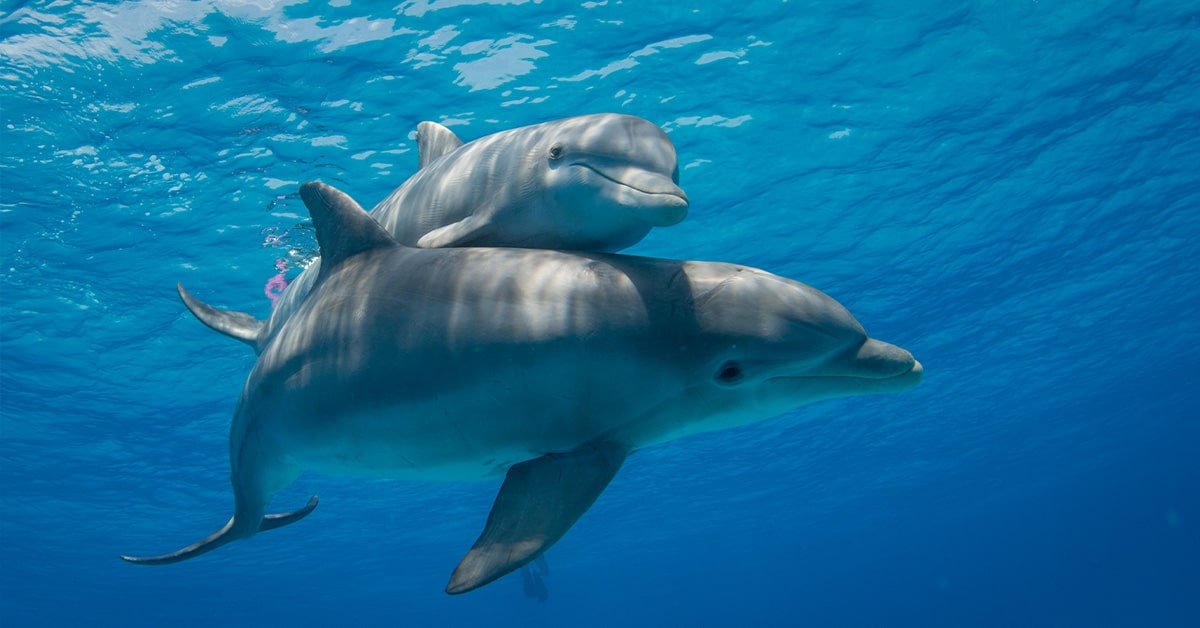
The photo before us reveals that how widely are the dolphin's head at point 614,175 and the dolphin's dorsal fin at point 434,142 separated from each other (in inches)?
78.8

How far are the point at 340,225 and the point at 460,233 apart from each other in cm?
63

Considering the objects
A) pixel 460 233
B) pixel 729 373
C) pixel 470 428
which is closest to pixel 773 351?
pixel 729 373

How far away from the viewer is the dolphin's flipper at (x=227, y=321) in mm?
5449

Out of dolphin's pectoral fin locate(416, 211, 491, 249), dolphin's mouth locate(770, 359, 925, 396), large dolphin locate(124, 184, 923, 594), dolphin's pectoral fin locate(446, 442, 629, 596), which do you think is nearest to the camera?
dolphin's pectoral fin locate(446, 442, 629, 596)

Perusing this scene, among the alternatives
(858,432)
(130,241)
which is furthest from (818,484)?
(130,241)

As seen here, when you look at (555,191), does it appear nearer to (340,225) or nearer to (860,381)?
(340,225)

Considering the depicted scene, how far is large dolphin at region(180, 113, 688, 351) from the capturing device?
321cm

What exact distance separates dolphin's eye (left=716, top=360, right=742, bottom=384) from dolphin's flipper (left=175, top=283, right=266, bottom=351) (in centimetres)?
380

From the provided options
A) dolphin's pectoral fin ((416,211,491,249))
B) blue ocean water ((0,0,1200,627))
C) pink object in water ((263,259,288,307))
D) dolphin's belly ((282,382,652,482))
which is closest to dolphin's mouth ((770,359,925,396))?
dolphin's belly ((282,382,652,482))

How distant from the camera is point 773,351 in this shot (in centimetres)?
302

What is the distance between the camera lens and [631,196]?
3.13 metres

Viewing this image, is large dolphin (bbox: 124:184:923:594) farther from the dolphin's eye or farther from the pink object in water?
the pink object in water

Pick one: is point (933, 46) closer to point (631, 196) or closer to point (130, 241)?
point (631, 196)

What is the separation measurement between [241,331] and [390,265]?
8.77 feet
